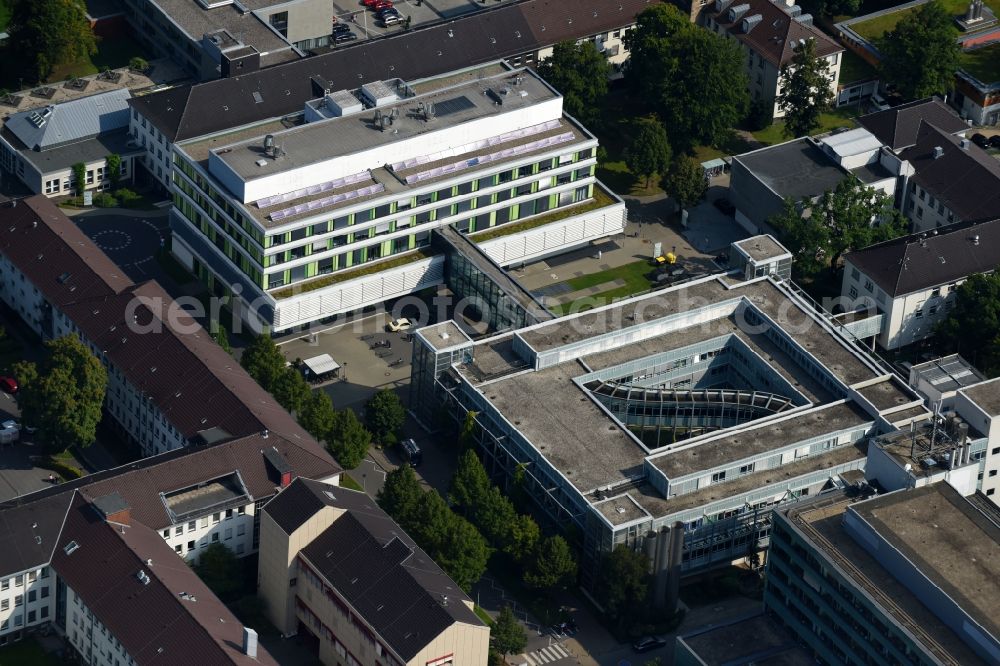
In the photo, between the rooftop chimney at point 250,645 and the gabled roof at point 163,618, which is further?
the rooftop chimney at point 250,645

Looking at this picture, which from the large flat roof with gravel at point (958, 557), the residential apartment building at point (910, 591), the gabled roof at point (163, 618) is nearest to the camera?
the residential apartment building at point (910, 591)

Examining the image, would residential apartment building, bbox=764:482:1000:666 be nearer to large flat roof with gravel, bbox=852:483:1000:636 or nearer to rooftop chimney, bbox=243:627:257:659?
large flat roof with gravel, bbox=852:483:1000:636

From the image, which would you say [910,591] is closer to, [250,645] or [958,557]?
[958,557]

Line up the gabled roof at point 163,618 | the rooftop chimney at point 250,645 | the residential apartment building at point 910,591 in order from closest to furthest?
the residential apartment building at point 910,591
the gabled roof at point 163,618
the rooftop chimney at point 250,645

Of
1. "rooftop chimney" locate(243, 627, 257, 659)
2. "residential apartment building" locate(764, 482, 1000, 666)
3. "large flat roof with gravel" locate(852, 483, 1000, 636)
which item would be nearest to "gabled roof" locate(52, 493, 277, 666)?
"rooftop chimney" locate(243, 627, 257, 659)

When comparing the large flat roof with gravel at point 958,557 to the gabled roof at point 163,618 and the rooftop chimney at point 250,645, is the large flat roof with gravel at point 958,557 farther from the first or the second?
the gabled roof at point 163,618

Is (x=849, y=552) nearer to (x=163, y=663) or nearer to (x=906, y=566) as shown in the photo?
(x=906, y=566)

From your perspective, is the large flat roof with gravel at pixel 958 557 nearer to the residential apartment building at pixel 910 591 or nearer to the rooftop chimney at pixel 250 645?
the residential apartment building at pixel 910 591

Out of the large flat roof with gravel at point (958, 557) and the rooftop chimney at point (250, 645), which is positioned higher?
the large flat roof with gravel at point (958, 557)

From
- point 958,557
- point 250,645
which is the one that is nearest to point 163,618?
point 250,645

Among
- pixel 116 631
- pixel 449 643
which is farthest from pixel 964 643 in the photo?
pixel 116 631

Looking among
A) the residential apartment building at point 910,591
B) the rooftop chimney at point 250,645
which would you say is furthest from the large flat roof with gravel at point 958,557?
the rooftop chimney at point 250,645
